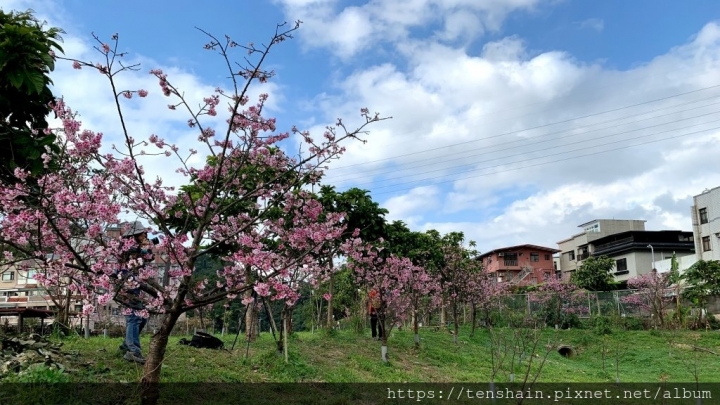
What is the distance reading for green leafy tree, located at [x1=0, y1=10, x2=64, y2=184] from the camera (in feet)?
15.4

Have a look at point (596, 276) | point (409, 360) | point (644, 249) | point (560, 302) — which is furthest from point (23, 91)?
point (644, 249)

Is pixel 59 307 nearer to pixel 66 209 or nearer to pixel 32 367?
pixel 32 367

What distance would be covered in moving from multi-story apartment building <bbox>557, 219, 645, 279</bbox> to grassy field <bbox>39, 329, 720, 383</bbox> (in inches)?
1121

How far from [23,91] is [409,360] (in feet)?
31.2

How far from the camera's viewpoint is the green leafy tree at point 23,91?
4688 millimetres

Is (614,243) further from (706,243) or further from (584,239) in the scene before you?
(706,243)

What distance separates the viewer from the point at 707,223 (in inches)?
1218

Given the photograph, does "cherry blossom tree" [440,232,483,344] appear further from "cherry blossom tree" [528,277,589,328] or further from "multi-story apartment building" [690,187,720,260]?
"multi-story apartment building" [690,187,720,260]

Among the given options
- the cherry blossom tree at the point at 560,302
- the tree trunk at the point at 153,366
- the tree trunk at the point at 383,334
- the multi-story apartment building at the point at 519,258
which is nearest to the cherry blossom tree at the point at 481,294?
the cherry blossom tree at the point at 560,302

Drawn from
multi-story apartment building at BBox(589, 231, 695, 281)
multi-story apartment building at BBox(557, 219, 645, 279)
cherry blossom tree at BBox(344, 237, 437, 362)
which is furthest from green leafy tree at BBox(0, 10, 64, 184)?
multi-story apartment building at BBox(557, 219, 645, 279)

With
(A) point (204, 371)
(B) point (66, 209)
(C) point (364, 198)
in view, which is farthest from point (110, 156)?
(C) point (364, 198)

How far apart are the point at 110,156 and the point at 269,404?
11.5 ft

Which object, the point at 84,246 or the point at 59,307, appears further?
the point at 59,307

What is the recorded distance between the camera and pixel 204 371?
712 centimetres
